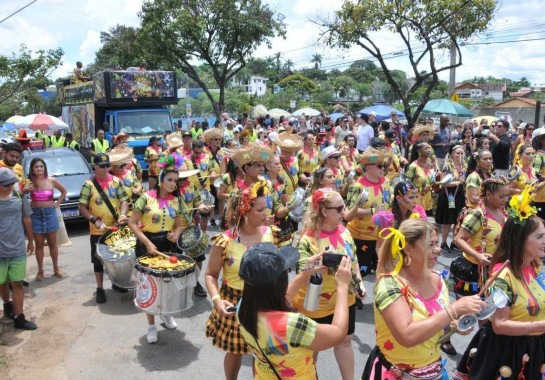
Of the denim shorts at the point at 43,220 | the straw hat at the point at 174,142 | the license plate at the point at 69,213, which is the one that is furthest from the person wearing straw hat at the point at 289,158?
the license plate at the point at 69,213

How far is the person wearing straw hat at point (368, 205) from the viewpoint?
5.43m

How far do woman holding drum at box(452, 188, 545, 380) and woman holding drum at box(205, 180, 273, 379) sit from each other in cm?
171

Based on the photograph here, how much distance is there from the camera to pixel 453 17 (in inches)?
550

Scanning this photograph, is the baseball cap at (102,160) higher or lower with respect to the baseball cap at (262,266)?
higher

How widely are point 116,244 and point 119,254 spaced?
21 cm

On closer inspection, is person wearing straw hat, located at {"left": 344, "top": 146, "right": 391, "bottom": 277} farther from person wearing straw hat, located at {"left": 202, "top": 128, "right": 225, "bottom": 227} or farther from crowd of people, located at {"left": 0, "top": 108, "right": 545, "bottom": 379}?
person wearing straw hat, located at {"left": 202, "top": 128, "right": 225, "bottom": 227}

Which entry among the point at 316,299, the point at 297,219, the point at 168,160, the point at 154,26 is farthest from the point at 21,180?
the point at 154,26

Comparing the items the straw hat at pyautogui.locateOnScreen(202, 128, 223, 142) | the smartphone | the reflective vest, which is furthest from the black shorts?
the reflective vest

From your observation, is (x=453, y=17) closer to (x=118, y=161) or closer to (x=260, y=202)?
(x=118, y=161)

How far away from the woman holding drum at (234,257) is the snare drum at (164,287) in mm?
1021

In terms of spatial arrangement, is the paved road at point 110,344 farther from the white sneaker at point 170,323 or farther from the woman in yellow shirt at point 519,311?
the woman in yellow shirt at point 519,311

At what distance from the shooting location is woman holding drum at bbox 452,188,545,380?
3047 millimetres

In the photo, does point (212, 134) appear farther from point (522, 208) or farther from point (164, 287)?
point (522, 208)

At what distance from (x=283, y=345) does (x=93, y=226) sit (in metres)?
4.79
